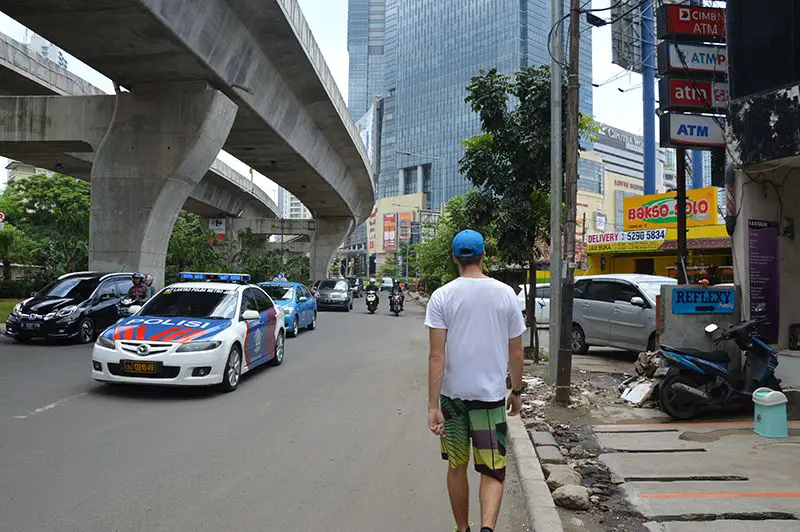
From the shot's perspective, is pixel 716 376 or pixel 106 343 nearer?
pixel 716 376

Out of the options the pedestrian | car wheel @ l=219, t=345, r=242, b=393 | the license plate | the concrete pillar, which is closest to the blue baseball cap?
the pedestrian

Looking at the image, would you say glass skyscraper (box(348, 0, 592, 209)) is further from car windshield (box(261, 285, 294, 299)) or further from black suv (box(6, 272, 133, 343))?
black suv (box(6, 272, 133, 343))

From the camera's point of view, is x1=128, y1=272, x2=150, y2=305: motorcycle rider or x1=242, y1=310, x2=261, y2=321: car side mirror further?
x1=128, y1=272, x2=150, y2=305: motorcycle rider

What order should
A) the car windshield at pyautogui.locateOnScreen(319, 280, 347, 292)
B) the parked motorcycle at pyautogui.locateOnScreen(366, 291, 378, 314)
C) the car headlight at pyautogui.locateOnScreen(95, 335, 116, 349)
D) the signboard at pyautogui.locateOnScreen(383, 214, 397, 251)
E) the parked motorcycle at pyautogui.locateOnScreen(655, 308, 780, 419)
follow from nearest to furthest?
the parked motorcycle at pyautogui.locateOnScreen(655, 308, 780, 419) < the car headlight at pyautogui.locateOnScreen(95, 335, 116, 349) < the parked motorcycle at pyautogui.locateOnScreen(366, 291, 378, 314) < the car windshield at pyautogui.locateOnScreen(319, 280, 347, 292) < the signboard at pyautogui.locateOnScreen(383, 214, 397, 251)

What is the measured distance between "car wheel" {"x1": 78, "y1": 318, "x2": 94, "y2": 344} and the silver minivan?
10885 millimetres

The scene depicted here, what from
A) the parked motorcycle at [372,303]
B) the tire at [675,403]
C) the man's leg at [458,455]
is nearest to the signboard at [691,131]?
the tire at [675,403]

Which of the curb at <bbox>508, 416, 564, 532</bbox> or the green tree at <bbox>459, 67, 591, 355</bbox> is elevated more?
the green tree at <bbox>459, 67, 591, 355</bbox>

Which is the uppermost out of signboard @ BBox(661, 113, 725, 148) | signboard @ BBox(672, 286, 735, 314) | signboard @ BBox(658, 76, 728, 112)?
signboard @ BBox(658, 76, 728, 112)

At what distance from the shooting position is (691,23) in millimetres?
8844

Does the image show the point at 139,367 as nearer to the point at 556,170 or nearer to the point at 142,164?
the point at 556,170

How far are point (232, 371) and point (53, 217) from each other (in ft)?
96.8

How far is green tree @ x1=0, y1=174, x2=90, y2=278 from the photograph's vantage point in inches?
1085

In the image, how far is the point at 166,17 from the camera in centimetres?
1253

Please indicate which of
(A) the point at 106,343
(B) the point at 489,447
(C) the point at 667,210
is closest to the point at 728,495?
(B) the point at 489,447
